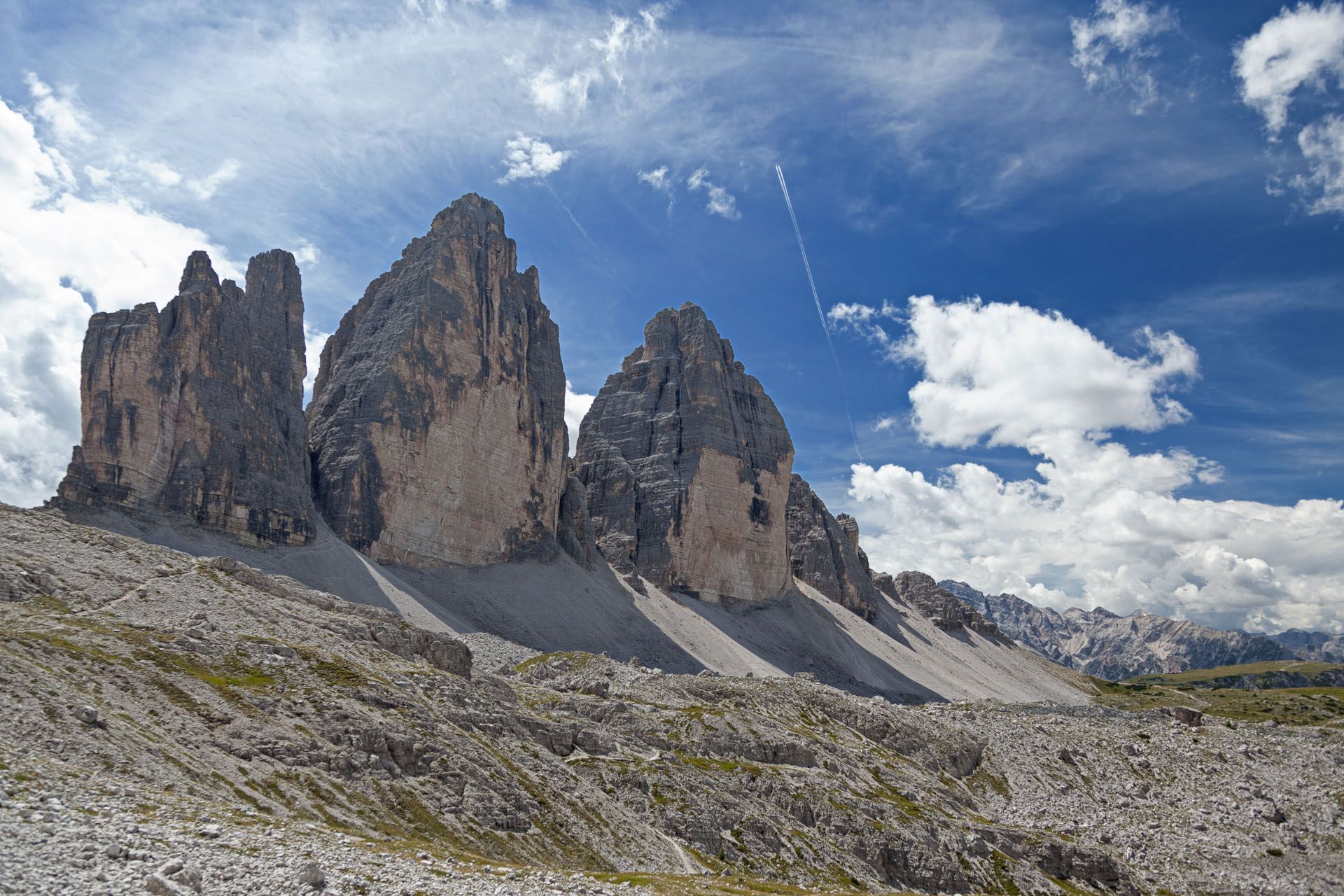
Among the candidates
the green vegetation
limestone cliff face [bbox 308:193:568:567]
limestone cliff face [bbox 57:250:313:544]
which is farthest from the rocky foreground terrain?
limestone cliff face [bbox 308:193:568:567]

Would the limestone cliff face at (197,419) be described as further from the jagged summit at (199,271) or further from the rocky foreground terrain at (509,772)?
the rocky foreground terrain at (509,772)

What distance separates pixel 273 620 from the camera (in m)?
73.8

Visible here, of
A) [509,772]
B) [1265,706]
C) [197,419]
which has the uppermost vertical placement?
[197,419]

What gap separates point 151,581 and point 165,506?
179ft

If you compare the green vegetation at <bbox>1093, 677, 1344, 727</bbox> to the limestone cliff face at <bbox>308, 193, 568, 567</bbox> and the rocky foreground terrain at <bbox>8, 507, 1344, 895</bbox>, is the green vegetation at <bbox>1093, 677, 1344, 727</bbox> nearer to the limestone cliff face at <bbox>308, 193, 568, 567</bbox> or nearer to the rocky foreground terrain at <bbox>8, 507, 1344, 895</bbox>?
the rocky foreground terrain at <bbox>8, 507, 1344, 895</bbox>

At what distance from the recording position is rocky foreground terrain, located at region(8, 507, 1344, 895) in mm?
29984

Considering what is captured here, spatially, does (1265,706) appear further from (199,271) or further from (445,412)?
(199,271)

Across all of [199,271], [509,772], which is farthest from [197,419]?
[509,772]

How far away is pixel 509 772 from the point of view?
178ft

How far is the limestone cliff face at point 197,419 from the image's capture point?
122000 mm

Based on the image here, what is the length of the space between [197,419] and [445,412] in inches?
1662

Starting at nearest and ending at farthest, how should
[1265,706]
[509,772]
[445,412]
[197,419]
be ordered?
1. [509,772]
2. [197,419]
3. [445,412]
4. [1265,706]

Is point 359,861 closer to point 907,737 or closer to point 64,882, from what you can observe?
point 64,882

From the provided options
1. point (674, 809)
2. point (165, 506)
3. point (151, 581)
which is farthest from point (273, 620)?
point (165, 506)
